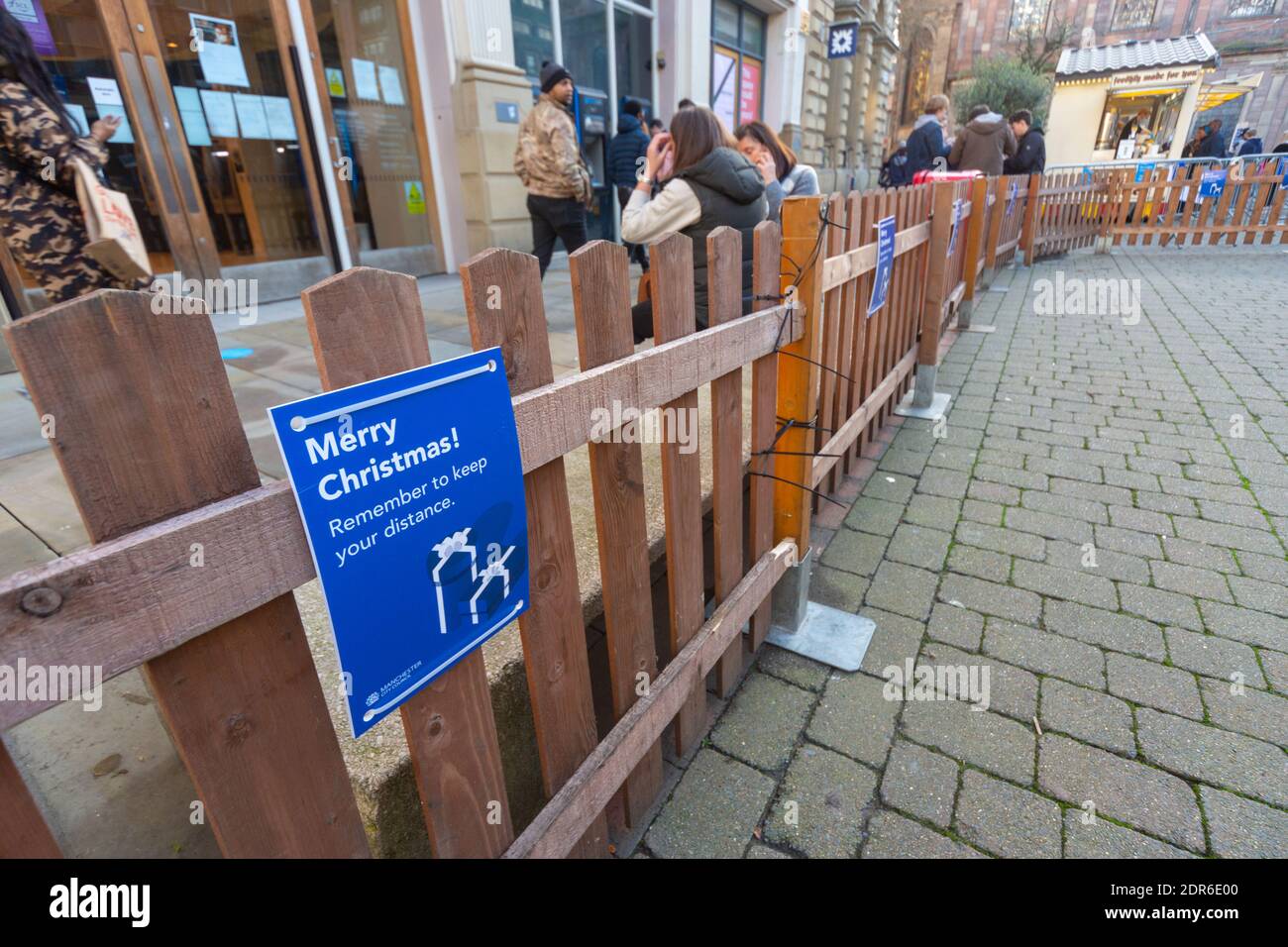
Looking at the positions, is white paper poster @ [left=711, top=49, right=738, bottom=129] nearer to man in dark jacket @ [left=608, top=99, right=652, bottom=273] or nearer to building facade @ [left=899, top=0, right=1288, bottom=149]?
man in dark jacket @ [left=608, top=99, right=652, bottom=273]

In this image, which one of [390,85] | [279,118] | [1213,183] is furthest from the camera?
[1213,183]

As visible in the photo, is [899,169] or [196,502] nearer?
[196,502]

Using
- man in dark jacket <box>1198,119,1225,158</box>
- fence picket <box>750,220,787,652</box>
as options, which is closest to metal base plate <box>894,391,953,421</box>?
fence picket <box>750,220,787,652</box>

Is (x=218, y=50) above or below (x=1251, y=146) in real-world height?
above

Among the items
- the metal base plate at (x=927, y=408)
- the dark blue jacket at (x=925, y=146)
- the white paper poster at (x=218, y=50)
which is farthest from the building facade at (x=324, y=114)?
the metal base plate at (x=927, y=408)

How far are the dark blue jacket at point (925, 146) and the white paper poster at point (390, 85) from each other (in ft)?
22.6

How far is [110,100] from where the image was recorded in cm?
→ 513

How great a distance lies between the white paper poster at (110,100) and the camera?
505 cm

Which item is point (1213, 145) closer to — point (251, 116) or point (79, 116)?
point (251, 116)

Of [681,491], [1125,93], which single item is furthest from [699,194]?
[1125,93]

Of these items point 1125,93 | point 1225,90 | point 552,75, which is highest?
point 1225,90

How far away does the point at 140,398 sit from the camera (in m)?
0.76

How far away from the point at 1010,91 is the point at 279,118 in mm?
31780
